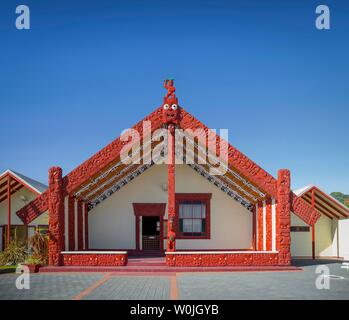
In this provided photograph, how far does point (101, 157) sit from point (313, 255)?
1112 cm

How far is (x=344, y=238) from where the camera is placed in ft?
61.1

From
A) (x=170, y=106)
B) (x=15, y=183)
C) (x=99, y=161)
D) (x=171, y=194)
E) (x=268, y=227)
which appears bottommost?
(x=268, y=227)

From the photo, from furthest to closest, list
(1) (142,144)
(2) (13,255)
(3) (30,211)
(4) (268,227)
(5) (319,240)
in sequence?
(5) (319,240)
(4) (268,227)
(2) (13,255)
(1) (142,144)
(3) (30,211)

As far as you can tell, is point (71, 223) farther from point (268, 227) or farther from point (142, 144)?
point (268, 227)

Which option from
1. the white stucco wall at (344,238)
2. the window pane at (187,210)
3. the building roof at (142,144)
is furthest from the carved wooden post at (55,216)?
the white stucco wall at (344,238)

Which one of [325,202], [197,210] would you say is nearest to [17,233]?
[197,210]

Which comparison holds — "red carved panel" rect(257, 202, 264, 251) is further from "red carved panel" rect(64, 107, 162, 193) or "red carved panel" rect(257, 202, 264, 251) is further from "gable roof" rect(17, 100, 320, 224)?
"red carved panel" rect(64, 107, 162, 193)

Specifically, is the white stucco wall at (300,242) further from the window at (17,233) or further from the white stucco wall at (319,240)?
the window at (17,233)

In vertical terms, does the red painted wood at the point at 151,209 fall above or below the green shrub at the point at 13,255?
above

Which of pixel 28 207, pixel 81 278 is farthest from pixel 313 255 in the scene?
pixel 28 207

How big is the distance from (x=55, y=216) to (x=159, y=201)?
595 centimetres

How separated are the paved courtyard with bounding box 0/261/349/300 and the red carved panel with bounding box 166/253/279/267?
78 centimetres

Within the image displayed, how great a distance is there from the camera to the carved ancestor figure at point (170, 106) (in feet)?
A: 46.9

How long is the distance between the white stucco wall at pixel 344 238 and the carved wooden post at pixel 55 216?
12529 mm
